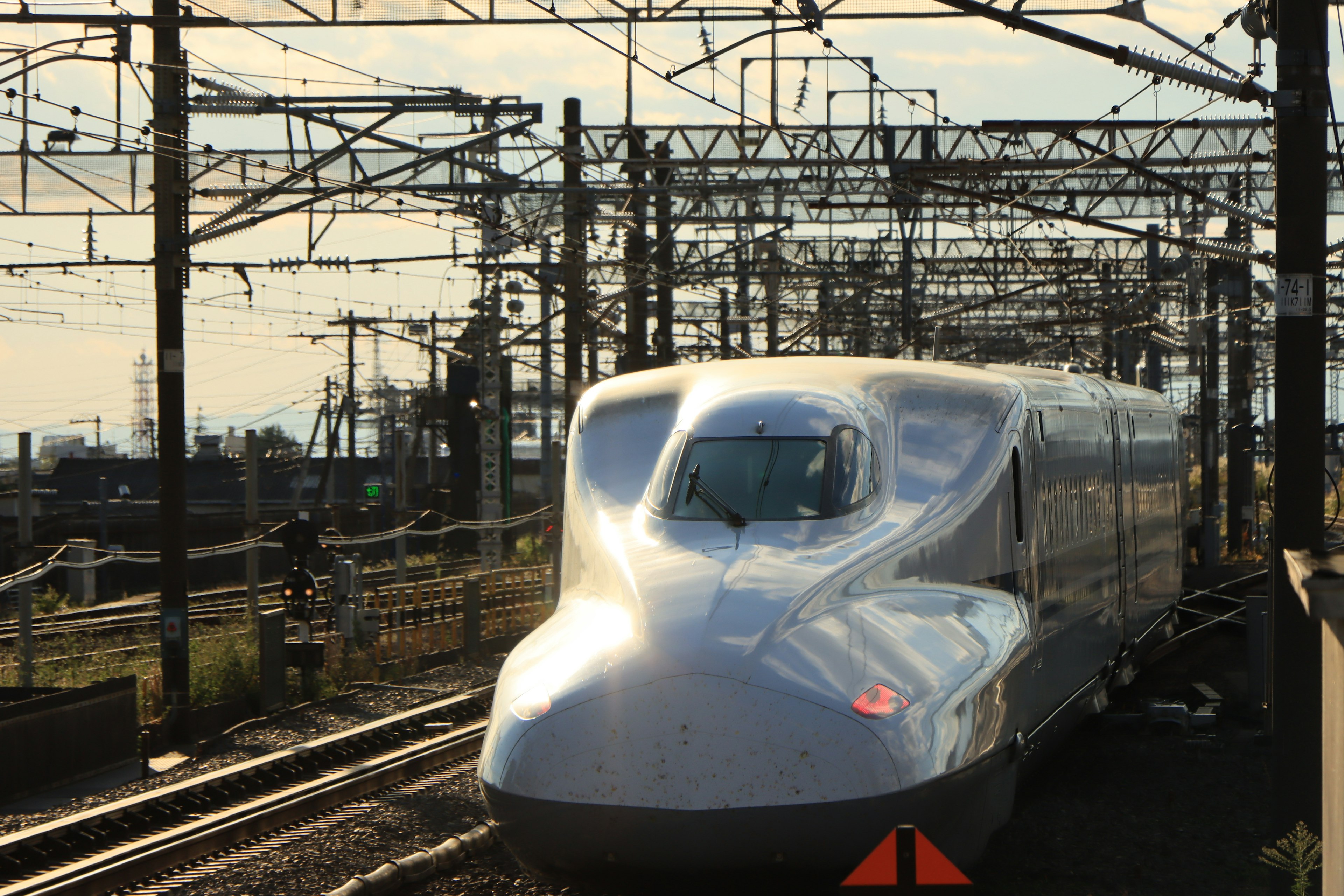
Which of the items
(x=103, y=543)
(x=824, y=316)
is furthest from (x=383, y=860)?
(x=103, y=543)

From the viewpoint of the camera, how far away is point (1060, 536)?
383 inches

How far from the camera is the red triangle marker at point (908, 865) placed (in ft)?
16.0

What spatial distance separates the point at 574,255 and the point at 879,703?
18.3 metres

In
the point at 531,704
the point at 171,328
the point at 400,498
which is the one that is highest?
the point at 171,328

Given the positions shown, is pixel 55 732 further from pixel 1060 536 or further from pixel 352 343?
pixel 352 343

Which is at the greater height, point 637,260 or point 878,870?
point 637,260

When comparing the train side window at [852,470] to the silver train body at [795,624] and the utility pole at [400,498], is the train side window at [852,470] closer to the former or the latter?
the silver train body at [795,624]

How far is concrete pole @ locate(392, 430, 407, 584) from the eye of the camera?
21773 millimetres

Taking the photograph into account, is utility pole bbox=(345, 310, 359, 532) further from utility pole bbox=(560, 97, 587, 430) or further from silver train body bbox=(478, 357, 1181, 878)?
silver train body bbox=(478, 357, 1181, 878)

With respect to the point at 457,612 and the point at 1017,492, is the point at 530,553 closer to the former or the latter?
the point at 457,612

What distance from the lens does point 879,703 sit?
6.05 metres

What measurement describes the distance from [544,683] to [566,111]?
20.7 m

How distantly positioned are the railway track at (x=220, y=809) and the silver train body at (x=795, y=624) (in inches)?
133

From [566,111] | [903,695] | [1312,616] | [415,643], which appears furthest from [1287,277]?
[566,111]
